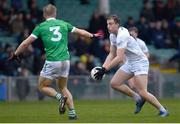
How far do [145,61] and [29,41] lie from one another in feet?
9.11

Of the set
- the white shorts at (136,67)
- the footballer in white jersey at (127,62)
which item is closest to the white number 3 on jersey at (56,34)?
the footballer in white jersey at (127,62)

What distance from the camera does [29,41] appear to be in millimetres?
18719

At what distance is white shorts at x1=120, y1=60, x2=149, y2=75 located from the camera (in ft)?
64.2

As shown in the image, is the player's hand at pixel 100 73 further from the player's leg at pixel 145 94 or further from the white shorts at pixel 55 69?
the player's leg at pixel 145 94

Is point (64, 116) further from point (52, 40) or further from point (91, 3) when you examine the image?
point (91, 3)

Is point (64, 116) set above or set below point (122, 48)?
below

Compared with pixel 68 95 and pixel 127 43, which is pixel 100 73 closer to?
pixel 68 95

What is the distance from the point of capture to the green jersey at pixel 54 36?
61.8 ft

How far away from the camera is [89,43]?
3422 cm

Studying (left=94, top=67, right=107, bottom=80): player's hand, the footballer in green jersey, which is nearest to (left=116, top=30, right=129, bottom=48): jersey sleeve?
the footballer in green jersey

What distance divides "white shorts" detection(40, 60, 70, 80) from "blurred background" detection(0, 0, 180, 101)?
10.9 m

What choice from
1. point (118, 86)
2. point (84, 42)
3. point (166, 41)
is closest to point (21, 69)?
point (84, 42)

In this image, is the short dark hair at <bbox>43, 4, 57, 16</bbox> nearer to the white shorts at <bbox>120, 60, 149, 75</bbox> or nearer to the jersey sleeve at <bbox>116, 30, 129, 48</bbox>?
the jersey sleeve at <bbox>116, 30, 129, 48</bbox>

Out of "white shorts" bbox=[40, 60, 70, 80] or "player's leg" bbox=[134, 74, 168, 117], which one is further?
"player's leg" bbox=[134, 74, 168, 117]
